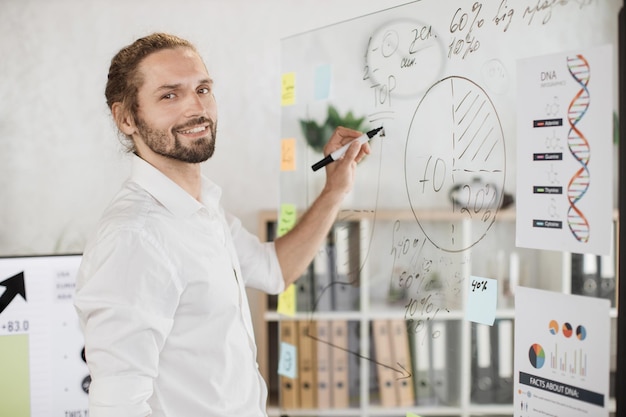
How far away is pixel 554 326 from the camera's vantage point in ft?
4.10

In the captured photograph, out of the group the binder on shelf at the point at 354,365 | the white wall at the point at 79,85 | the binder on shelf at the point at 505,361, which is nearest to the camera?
the binder on shelf at the point at 505,361

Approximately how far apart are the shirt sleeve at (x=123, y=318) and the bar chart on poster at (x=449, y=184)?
0.61 meters

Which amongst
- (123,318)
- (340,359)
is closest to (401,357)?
(340,359)

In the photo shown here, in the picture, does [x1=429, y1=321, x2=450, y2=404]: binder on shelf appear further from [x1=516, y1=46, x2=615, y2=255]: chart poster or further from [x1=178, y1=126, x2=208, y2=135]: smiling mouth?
[x1=178, y1=126, x2=208, y2=135]: smiling mouth

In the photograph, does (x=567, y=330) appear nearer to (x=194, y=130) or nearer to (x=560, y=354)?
(x=560, y=354)

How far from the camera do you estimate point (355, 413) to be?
2.12 meters

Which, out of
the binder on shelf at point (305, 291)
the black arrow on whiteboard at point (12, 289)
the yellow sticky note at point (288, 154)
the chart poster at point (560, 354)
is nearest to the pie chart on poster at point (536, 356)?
the chart poster at point (560, 354)

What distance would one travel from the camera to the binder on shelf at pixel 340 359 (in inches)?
82.1

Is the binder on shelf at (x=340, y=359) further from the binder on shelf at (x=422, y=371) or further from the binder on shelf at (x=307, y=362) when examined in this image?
the binder on shelf at (x=422, y=371)

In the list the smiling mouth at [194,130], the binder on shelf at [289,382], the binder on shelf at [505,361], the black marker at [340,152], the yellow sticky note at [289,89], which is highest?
the yellow sticky note at [289,89]

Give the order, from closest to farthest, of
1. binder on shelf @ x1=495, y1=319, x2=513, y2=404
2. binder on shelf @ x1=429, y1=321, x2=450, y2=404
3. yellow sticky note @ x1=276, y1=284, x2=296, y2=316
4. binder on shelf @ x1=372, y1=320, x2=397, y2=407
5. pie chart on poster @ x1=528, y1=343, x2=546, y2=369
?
pie chart on poster @ x1=528, y1=343, x2=546, y2=369
binder on shelf @ x1=495, y1=319, x2=513, y2=404
binder on shelf @ x1=429, y1=321, x2=450, y2=404
binder on shelf @ x1=372, y1=320, x2=397, y2=407
yellow sticky note @ x1=276, y1=284, x2=296, y2=316

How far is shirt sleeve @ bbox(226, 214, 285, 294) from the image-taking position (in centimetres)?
194

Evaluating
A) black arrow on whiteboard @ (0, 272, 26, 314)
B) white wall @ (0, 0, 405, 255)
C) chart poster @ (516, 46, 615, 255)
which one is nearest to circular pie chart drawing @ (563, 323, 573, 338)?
chart poster @ (516, 46, 615, 255)

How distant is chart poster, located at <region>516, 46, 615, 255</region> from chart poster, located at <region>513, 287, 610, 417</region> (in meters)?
0.11
